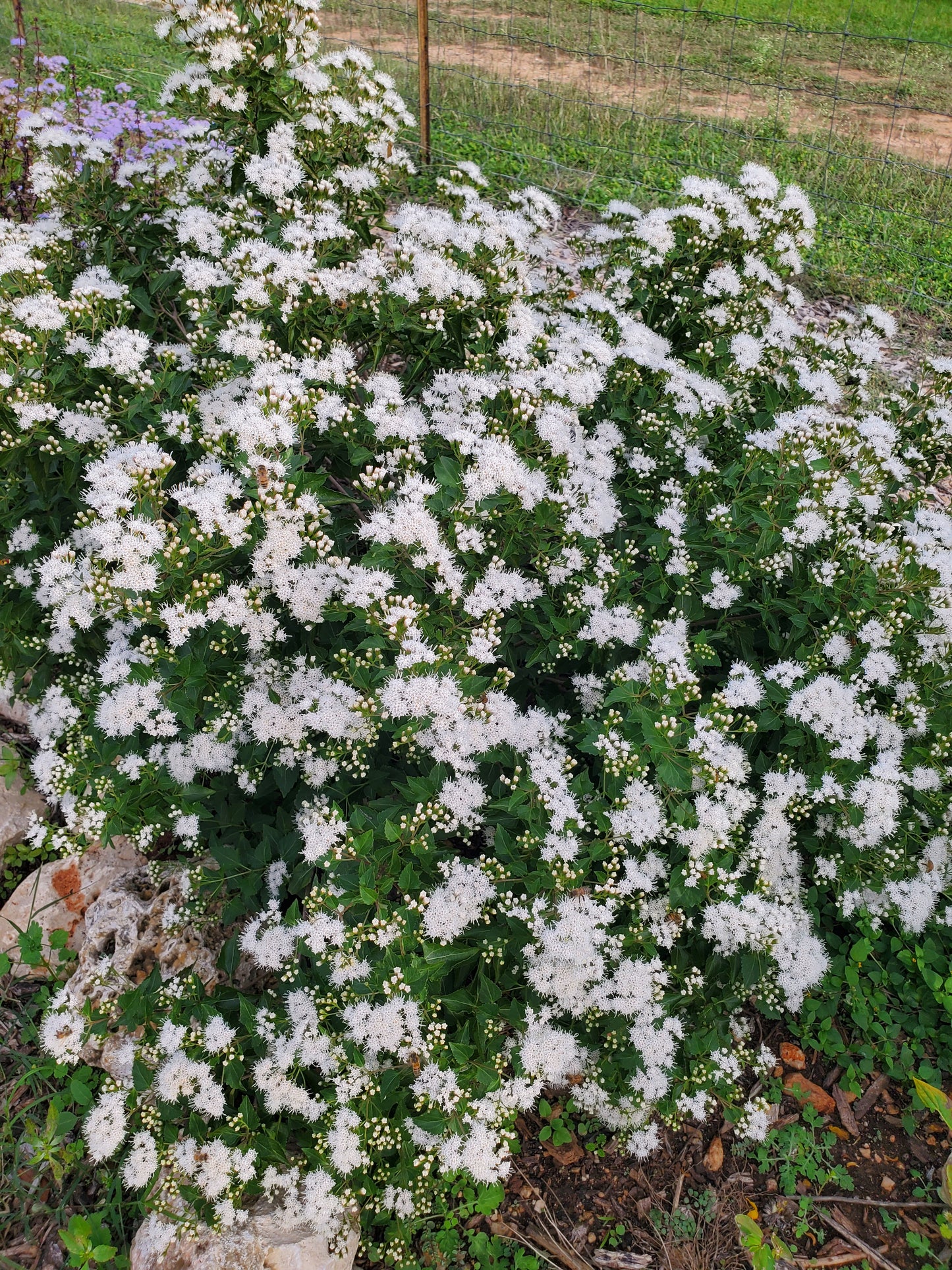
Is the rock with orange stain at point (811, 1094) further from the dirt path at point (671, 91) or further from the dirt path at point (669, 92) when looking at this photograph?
the dirt path at point (669, 92)

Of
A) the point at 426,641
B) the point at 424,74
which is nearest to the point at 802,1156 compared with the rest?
the point at 426,641

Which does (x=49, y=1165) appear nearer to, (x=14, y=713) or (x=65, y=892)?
(x=65, y=892)

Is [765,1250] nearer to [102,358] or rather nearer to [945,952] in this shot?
[945,952]

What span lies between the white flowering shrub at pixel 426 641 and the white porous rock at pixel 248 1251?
85 mm

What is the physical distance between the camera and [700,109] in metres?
10.3

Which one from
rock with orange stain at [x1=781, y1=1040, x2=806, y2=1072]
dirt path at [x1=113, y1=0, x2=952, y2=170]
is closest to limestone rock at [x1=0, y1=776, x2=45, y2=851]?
rock with orange stain at [x1=781, y1=1040, x2=806, y2=1072]

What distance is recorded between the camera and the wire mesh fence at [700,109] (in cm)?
791

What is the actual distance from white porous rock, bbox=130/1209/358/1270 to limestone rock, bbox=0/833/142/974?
4.23ft

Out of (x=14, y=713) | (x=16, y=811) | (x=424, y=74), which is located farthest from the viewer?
(x=424, y=74)

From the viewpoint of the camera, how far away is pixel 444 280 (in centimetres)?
320

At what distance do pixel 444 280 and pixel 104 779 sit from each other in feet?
7.20

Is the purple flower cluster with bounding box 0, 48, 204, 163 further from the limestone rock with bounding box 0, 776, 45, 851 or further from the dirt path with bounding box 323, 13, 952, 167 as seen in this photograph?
the limestone rock with bounding box 0, 776, 45, 851

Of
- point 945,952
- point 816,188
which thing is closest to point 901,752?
point 945,952

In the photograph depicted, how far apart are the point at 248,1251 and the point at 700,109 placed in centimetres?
1158
